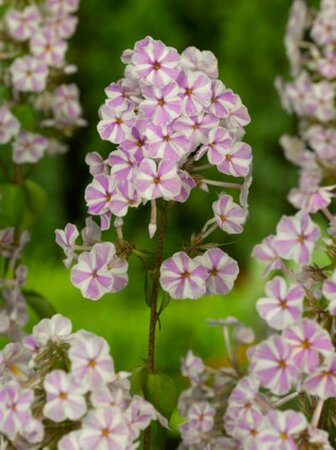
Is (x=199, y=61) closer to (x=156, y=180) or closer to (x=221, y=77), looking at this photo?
(x=156, y=180)

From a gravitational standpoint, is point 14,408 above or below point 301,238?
below

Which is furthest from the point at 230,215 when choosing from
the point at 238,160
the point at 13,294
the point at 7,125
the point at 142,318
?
the point at 142,318

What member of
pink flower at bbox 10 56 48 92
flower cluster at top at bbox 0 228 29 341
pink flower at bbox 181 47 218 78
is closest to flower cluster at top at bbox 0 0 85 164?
pink flower at bbox 10 56 48 92

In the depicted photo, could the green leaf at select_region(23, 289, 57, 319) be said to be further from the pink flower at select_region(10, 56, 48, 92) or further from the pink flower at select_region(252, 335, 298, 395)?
the pink flower at select_region(252, 335, 298, 395)

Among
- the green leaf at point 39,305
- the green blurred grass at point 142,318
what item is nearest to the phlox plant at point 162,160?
the green leaf at point 39,305

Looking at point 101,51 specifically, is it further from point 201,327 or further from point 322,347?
point 322,347

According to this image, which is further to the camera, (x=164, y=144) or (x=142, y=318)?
(x=142, y=318)
